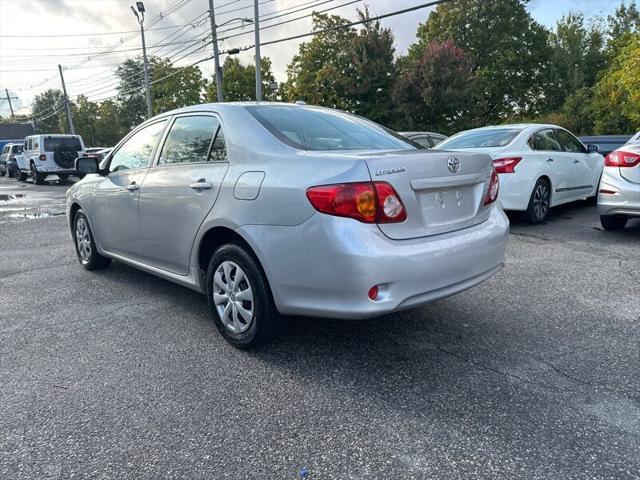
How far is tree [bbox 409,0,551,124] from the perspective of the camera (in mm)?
36844

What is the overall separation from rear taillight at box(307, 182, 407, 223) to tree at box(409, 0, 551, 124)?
122 ft

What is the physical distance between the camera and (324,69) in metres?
32.4

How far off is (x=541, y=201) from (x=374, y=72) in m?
25.2

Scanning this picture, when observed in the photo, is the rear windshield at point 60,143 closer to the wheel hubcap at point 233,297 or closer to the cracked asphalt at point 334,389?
the cracked asphalt at point 334,389

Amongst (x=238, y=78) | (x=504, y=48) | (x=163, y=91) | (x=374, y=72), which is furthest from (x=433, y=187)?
(x=163, y=91)

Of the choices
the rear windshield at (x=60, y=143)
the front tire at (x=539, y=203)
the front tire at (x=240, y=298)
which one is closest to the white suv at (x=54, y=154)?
the rear windshield at (x=60, y=143)

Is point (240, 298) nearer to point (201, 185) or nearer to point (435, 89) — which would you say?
point (201, 185)

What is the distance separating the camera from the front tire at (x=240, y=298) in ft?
9.62

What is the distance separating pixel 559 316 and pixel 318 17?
38.9m

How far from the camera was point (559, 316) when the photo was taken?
3.64m

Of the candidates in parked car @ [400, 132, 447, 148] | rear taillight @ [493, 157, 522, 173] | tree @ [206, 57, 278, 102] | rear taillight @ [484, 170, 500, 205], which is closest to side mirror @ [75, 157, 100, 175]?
rear taillight @ [484, 170, 500, 205]

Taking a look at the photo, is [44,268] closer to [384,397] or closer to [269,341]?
[269,341]

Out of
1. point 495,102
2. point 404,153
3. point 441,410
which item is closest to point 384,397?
point 441,410

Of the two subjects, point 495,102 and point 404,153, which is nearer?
point 404,153
